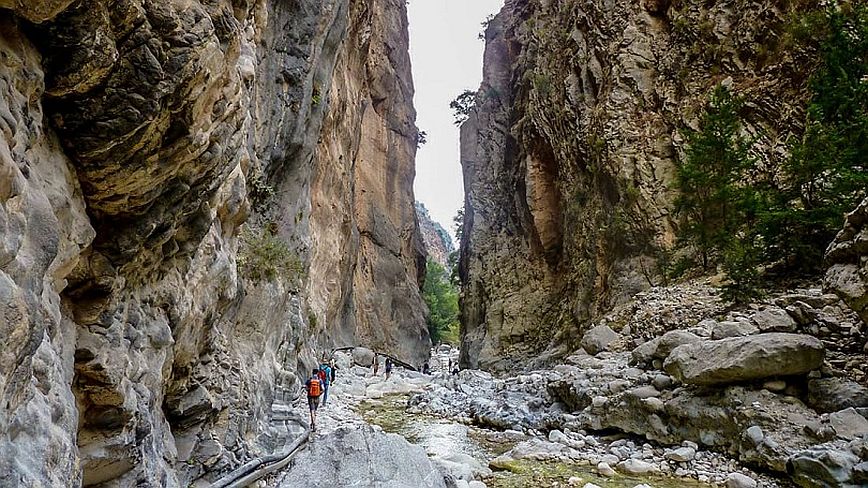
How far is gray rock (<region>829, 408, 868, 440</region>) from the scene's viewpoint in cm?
507

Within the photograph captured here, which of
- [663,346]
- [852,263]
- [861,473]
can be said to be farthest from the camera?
[663,346]

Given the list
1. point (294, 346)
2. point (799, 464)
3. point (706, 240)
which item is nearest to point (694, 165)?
point (706, 240)

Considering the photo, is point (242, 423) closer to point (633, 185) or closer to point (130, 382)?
point (130, 382)

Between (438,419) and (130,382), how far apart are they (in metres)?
8.01

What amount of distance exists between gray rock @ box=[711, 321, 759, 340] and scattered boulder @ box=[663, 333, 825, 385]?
24.9 inches

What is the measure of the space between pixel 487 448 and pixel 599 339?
16.3ft

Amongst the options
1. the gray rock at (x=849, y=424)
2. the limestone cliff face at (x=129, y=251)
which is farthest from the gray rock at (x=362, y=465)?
the gray rock at (x=849, y=424)

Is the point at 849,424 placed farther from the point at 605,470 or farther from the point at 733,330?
the point at 605,470

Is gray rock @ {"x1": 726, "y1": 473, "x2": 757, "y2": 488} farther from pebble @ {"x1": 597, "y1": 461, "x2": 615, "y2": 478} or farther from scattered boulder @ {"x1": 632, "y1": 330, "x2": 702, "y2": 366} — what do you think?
scattered boulder @ {"x1": 632, "y1": 330, "x2": 702, "y2": 366}

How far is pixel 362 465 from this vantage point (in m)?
4.39

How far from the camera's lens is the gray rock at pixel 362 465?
13.8 ft

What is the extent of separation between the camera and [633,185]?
1513cm

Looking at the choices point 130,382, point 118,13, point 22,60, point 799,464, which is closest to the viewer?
point 22,60

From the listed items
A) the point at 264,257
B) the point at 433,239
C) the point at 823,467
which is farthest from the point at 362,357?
the point at 433,239
